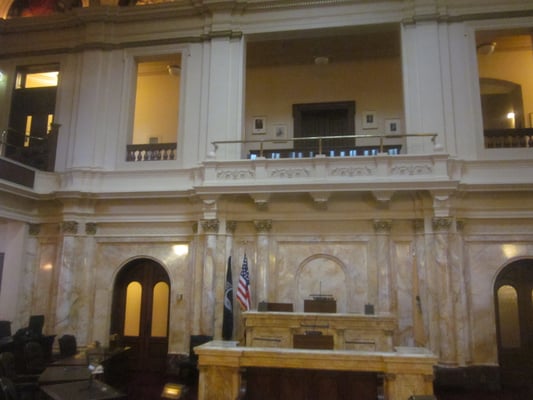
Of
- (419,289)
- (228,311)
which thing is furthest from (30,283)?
(419,289)

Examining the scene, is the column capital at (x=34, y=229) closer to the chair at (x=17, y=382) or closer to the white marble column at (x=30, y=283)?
the white marble column at (x=30, y=283)

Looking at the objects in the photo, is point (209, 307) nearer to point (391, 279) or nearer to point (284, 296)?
point (284, 296)

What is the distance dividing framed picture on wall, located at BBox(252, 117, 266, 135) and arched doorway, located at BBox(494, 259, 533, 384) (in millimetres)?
7407

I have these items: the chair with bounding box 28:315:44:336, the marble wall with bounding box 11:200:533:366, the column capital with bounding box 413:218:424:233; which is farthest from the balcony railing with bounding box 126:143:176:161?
the column capital with bounding box 413:218:424:233

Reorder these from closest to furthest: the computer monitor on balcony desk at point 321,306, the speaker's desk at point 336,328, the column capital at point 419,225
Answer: the speaker's desk at point 336,328
the computer monitor on balcony desk at point 321,306
the column capital at point 419,225

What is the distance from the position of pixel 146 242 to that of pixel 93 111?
12.3 ft

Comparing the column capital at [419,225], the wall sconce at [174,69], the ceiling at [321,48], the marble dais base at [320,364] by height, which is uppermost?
the ceiling at [321,48]

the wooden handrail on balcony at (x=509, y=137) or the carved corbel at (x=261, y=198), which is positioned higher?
the wooden handrail on balcony at (x=509, y=137)

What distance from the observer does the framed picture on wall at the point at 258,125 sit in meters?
13.9

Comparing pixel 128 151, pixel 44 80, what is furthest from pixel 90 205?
pixel 44 80

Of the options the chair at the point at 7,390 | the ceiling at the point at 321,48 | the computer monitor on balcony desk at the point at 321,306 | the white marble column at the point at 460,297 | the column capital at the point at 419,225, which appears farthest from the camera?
the ceiling at the point at 321,48

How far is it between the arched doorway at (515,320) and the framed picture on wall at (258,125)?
741cm

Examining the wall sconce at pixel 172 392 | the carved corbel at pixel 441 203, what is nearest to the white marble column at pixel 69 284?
the wall sconce at pixel 172 392

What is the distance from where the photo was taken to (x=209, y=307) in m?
10.6
